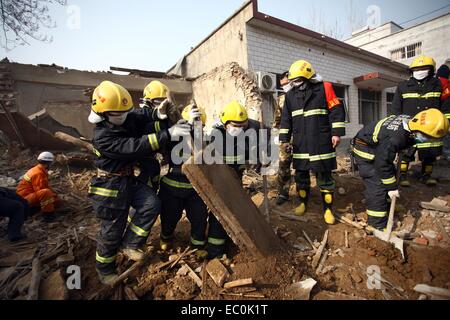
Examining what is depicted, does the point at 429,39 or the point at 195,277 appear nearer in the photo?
the point at 195,277

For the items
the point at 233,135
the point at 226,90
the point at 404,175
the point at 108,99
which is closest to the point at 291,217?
the point at 233,135

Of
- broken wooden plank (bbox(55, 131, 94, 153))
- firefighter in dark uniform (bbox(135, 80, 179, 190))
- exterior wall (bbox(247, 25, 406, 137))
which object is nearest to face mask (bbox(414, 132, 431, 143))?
firefighter in dark uniform (bbox(135, 80, 179, 190))

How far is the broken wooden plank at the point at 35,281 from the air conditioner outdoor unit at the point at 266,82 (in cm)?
623

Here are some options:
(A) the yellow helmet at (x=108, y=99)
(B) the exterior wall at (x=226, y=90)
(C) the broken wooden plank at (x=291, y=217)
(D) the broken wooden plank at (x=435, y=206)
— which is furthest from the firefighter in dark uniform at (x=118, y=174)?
(D) the broken wooden plank at (x=435, y=206)

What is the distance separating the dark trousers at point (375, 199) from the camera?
325 cm

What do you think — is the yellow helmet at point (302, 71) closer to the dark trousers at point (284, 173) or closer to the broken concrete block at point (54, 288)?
the dark trousers at point (284, 173)

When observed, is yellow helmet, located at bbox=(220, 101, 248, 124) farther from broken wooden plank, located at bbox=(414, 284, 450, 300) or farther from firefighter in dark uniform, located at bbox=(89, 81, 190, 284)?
broken wooden plank, located at bbox=(414, 284, 450, 300)

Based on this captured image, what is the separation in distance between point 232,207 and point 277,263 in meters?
0.74

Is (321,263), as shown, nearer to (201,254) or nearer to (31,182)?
(201,254)

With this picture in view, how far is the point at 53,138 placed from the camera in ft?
22.3

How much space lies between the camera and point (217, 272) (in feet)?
7.62

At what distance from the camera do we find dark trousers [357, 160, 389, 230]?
325 centimetres

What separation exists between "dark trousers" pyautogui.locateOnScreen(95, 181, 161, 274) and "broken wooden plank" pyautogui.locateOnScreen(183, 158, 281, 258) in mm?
573
